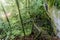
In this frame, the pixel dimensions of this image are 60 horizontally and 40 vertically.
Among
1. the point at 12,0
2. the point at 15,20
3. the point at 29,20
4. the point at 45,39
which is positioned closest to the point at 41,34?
the point at 45,39

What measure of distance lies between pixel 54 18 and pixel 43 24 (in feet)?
0.72

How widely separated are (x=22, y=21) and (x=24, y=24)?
7 centimetres

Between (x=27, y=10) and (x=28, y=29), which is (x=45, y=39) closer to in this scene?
(x=28, y=29)

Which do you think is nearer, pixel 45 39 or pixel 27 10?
pixel 45 39

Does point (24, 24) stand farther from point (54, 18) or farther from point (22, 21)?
point (54, 18)

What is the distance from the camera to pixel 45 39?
74.8 inches

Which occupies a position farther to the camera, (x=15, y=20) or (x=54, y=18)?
(x=15, y=20)

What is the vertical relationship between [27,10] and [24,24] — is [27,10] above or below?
above

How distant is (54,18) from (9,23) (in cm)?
54

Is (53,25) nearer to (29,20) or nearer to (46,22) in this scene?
(46,22)

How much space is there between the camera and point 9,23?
6.36 feet

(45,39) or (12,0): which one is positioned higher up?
(12,0)

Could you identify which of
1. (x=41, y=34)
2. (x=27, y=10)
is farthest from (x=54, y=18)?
(x=27, y=10)

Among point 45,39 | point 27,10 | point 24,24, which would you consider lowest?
point 45,39
